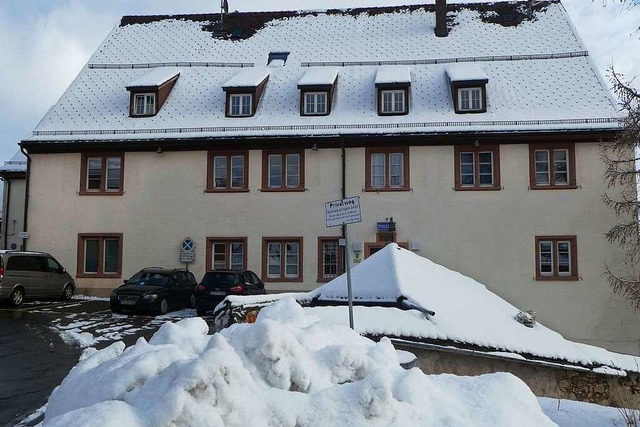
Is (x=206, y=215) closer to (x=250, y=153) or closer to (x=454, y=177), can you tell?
(x=250, y=153)

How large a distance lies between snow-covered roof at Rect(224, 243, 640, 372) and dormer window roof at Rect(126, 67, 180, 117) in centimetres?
1492

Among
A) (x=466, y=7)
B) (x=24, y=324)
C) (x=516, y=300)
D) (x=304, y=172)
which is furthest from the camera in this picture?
(x=466, y=7)

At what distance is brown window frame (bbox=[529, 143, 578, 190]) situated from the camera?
2092 centimetres

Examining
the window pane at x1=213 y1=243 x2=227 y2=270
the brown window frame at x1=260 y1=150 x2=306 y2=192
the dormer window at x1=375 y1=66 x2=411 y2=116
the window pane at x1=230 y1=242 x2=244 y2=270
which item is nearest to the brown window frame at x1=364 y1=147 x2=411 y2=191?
the dormer window at x1=375 y1=66 x2=411 y2=116

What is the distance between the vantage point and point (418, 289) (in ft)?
35.0

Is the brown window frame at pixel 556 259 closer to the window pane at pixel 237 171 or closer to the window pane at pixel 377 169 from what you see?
the window pane at pixel 377 169

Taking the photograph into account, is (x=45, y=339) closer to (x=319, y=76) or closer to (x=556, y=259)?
(x=319, y=76)

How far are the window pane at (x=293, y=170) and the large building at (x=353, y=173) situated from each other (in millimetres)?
57

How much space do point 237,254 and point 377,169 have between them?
610cm

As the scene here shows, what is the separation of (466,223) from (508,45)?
9262 millimetres

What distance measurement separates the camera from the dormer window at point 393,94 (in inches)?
898

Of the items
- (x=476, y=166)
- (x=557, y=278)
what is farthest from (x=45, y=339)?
(x=557, y=278)

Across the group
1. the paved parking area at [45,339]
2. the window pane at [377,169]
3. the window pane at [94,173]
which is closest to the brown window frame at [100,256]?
the paved parking area at [45,339]

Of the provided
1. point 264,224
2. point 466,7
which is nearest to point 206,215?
point 264,224
